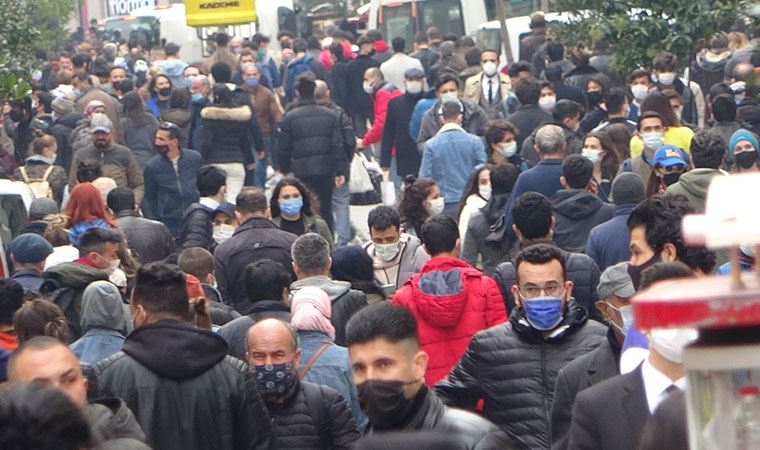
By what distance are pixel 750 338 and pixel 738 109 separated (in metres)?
11.9

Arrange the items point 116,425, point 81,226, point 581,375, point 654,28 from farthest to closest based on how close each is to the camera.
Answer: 1. point 654,28
2. point 81,226
3. point 581,375
4. point 116,425

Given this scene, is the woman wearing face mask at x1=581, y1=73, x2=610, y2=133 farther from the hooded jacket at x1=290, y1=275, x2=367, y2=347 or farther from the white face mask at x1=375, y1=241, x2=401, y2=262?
the hooded jacket at x1=290, y1=275, x2=367, y2=347

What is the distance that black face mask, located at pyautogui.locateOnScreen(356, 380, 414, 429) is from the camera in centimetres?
438

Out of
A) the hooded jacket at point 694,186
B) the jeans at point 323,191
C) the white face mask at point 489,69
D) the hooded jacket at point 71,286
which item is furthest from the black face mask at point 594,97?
the hooded jacket at point 71,286

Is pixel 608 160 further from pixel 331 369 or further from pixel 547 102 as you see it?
pixel 331 369

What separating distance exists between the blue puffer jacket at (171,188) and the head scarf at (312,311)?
7135mm

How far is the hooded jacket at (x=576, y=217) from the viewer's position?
32.1 ft

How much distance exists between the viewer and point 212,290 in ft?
29.7

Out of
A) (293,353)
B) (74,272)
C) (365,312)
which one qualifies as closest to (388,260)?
(74,272)

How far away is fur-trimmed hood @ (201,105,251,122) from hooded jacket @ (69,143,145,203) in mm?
2054

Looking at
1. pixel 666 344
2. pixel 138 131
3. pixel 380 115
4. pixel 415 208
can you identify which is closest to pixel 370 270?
pixel 415 208

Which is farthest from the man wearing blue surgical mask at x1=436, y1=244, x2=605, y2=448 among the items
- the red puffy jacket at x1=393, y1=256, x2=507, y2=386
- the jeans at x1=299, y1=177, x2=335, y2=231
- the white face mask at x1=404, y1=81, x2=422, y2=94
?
the white face mask at x1=404, y1=81, x2=422, y2=94

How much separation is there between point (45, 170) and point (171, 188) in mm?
1063

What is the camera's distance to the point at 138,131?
17.2 meters
